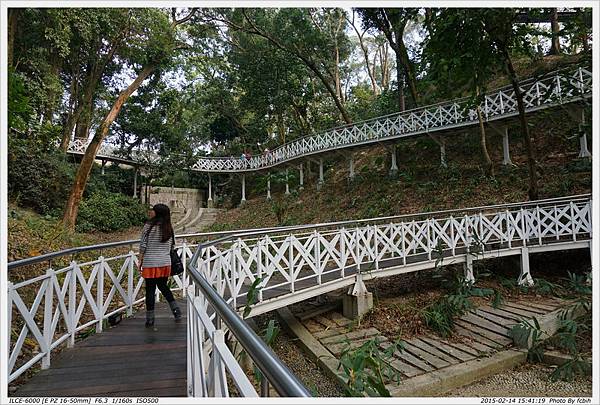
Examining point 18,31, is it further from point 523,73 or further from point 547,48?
point 523,73

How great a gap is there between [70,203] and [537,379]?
4.17 meters

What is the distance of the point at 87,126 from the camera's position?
8.68ft

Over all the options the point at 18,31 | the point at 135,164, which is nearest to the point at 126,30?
the point at 18,31

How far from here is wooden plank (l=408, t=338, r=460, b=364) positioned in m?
3.11

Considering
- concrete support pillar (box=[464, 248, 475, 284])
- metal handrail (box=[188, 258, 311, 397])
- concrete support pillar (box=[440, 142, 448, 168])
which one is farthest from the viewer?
concrete support pillar (box=[440, 142, 448, 168])

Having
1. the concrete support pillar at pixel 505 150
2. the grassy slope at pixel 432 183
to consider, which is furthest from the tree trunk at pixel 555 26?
the concrete support pillar at pixel 505 150

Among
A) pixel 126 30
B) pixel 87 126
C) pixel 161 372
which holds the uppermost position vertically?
pixel 126 30

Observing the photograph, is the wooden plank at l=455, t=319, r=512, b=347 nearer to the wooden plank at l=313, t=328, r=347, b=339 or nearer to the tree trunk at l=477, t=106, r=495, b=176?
the wooden plank at l=313, t=328, r=347, b=339

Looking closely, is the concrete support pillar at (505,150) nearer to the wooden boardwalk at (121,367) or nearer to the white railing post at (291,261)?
the white railing post at (291,261)

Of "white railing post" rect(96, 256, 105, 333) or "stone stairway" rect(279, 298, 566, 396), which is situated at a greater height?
"white railing post" rect(96, 256, 105, 333)

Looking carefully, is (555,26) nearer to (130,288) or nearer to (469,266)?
(469,266)

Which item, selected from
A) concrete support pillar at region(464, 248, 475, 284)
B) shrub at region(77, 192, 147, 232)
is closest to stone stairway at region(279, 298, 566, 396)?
concrete support pillar at region(464, 248, 475, 284)

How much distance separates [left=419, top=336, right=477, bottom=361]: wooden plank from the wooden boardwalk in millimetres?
2580

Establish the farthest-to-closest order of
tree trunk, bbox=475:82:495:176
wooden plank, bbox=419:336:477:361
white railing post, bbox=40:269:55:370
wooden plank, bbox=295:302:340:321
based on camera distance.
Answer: tree trunk, bbox=475:82:495:176 < wooden plank, bbox=295:302:340:321 < wooden plank, bbox=419:336:477:361 < white railing post, bbox=40:269:55:370
